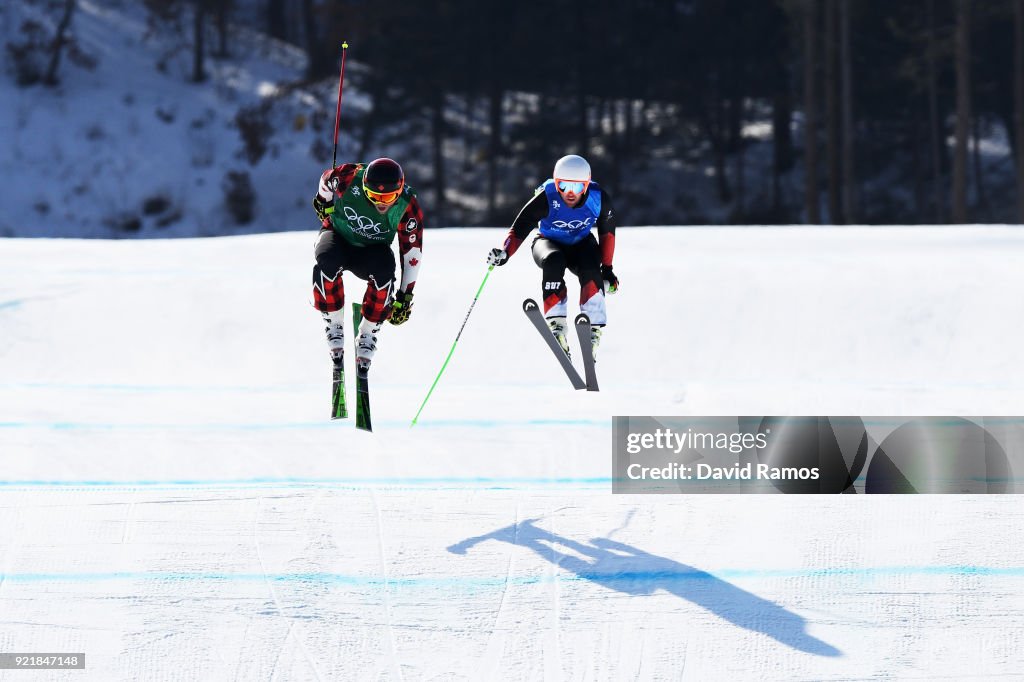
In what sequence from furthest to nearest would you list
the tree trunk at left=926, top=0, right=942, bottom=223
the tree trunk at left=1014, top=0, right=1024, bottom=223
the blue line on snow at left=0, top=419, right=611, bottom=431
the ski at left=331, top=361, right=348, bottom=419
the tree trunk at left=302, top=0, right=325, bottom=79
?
the tree trunk at left=302, top=0, right=325, bottom=79, the tree trunk at left=926, top=0, right=942, bottom=223, the tree trunk at left=1014, top=0, right=1024, bottom=223, the blue line on snow at left=0, top=419, right=611, bottom=431, the ski at left=331, top=361, right=348, bottom=419

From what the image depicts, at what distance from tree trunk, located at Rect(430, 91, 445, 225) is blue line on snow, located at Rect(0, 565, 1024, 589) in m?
24.1

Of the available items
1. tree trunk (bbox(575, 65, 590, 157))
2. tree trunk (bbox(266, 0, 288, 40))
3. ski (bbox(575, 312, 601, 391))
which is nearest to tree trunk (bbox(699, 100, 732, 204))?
tree trunk (bbox(575, 65, 590, 157))

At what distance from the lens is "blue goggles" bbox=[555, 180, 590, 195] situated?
22.3 ft

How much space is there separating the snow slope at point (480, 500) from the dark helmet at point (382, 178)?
1.39 metres

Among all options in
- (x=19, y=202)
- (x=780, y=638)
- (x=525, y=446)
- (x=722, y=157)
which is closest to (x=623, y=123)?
(x=722, y=157)

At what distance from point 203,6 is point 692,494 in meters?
29.4

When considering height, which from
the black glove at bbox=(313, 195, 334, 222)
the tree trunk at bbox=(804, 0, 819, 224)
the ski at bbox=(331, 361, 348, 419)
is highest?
the tree trunk at bbox=(804, 0, 819, 224)

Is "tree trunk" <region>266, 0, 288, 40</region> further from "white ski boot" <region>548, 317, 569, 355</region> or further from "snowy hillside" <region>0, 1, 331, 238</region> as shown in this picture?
"white ski boot" <region>548, 317, 569, 355</region>

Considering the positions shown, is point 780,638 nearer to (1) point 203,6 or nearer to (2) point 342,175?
(2) point 342,175

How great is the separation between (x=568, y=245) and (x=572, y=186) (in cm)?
41

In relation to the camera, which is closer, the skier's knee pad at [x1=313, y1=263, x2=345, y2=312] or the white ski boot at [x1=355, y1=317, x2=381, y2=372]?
the skier's knee pad at [x1=313, y1=263, x2=345, y2=312]

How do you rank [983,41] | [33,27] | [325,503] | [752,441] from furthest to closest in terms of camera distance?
[33,27] < [983,41] < [752,441] < [325,503]

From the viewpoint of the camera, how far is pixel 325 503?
18.7ft

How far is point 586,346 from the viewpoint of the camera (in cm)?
704
